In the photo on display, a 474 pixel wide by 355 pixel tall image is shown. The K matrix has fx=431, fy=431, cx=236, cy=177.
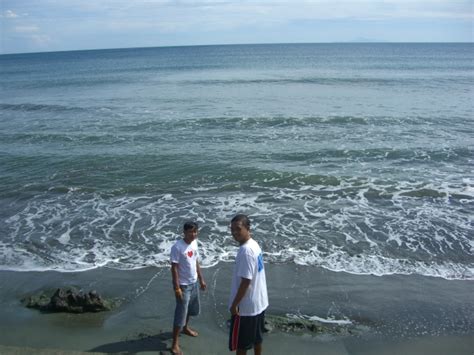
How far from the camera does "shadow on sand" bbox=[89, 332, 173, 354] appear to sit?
20.0 feet

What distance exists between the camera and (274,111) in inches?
1056

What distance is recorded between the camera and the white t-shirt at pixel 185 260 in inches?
230

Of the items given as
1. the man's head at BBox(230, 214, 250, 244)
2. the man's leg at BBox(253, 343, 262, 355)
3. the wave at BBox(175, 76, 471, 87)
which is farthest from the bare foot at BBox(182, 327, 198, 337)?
the wave at BBox(175, 76, 471, 87)

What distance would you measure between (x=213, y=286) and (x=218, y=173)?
25.8 ft

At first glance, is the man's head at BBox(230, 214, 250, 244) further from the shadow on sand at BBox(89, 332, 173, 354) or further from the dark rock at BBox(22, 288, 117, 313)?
the dark rock at BBox(22, 288, 117, 313)

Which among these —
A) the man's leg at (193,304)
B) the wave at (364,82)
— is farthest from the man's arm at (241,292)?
the wave at (364,82)

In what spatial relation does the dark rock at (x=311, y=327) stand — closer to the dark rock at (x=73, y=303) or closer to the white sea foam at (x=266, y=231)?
the white sea foam at (x=266, y=231)

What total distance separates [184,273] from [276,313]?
207 cm

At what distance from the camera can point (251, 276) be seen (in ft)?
15.3

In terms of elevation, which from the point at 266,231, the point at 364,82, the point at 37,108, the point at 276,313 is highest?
the point at 364,82

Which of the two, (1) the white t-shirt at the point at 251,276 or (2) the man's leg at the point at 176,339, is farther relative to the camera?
(2) the man's leg at the point at 176,339

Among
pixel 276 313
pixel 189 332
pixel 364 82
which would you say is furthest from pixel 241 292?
pixel 364 82

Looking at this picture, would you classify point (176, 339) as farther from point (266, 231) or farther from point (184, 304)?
point (266, 231)

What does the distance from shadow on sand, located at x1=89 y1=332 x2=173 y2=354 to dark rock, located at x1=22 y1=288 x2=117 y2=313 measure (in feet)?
3.51
